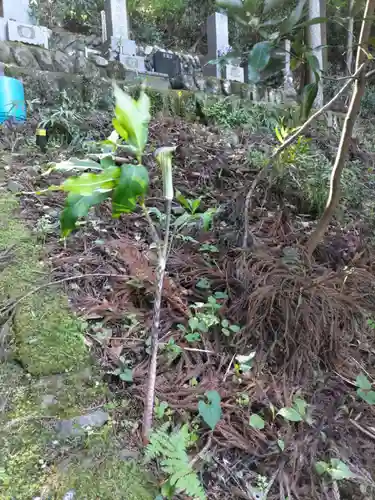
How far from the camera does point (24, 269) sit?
69.6 inches

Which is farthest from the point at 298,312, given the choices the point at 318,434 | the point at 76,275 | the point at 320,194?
the point at 320,194

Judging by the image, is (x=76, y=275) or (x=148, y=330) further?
(x=76, y=275)

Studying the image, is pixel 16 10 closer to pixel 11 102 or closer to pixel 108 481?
pixel 11 102

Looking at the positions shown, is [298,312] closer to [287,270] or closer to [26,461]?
[287,270]

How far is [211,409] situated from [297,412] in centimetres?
36

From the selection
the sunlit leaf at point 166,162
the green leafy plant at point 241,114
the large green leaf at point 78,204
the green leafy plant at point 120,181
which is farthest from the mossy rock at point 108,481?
the green leafy plant at point 241,114

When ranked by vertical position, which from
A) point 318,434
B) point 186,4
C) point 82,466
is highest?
point 186,4

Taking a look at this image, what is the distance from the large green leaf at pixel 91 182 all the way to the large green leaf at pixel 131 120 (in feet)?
0.43

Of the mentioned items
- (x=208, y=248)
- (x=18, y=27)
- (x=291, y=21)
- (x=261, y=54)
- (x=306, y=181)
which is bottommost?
(x=208, y=248)

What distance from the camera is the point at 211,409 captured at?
132 cm

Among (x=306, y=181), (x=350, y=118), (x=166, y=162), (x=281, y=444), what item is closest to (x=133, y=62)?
(x=306, y=181)

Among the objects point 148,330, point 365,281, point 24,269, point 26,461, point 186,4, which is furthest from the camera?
point 186,4

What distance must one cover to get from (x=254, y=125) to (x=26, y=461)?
160 inches

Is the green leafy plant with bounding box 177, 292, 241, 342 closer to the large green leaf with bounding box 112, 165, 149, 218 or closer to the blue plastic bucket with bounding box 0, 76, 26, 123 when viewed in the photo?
the large green leaf with bounding box 112, 165, 149, 218
